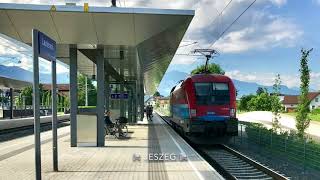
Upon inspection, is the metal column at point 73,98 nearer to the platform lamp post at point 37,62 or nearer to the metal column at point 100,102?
the metal column at point 100,102

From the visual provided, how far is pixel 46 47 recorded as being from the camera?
10.3 metres

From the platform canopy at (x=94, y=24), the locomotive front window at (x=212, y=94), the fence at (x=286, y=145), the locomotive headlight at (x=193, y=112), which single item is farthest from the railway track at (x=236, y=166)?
the platform canopy at (x=94, y=24)

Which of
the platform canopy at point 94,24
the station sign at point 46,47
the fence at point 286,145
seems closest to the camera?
the station sign at point 46,47

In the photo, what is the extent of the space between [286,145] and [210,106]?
582 centimetres

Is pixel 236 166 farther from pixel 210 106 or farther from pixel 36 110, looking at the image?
pixel 36 110

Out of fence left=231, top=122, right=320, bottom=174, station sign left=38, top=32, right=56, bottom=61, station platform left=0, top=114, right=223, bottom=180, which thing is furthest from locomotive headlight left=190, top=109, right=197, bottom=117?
station sign left=38, top=32, right=56, bottom=61

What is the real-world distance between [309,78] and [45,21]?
10816 mm

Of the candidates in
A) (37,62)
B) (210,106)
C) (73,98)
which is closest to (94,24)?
(73,98)

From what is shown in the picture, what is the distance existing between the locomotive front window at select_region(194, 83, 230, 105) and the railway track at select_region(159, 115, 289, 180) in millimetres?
1990

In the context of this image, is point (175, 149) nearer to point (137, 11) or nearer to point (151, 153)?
point (151, 153)

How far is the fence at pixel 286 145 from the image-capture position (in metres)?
13.7

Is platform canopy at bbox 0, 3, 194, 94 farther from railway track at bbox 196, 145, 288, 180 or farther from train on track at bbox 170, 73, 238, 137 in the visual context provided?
railway track at bbox 196, 145, 288, 180

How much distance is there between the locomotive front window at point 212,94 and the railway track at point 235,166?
1.99 m

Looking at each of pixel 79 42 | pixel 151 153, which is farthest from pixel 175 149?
pixel 79 42
